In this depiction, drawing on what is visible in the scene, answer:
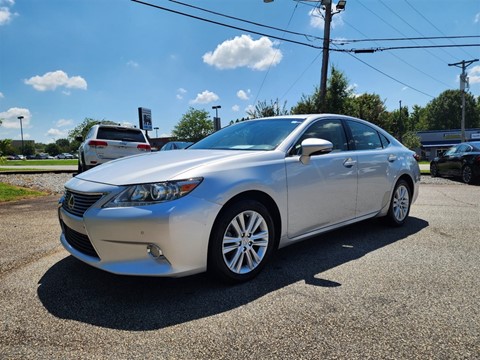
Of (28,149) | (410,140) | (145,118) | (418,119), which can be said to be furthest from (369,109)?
(28,149)

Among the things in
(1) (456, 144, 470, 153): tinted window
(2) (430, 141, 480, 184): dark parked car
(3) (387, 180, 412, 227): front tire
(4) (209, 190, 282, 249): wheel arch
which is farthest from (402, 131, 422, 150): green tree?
(4) (209, 190, 282, 249): wheel arch

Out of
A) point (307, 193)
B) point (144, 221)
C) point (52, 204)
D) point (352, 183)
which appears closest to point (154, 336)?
point (144, 221)

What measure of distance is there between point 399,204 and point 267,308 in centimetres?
318

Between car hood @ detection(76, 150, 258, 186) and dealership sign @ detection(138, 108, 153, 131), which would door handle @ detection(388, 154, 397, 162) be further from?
dealership sign @ detection(138, 108, 153, 131)

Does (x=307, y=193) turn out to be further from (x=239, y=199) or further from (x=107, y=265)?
(x=107, y=265)

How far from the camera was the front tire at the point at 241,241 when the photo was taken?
2.78 metres

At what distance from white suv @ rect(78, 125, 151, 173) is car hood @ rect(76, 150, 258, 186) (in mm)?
5639

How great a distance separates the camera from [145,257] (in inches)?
102

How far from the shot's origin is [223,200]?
2770 millimetres

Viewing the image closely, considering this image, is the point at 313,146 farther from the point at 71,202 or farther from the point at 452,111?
the point at 452,111

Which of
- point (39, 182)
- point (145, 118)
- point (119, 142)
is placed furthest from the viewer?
point (145, 118)

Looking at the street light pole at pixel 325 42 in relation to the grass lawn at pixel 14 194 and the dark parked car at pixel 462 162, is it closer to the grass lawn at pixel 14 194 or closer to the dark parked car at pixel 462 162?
the dark parked car at pixel 462 162

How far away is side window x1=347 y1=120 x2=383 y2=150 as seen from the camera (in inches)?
171

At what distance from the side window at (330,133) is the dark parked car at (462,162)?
901 cm
